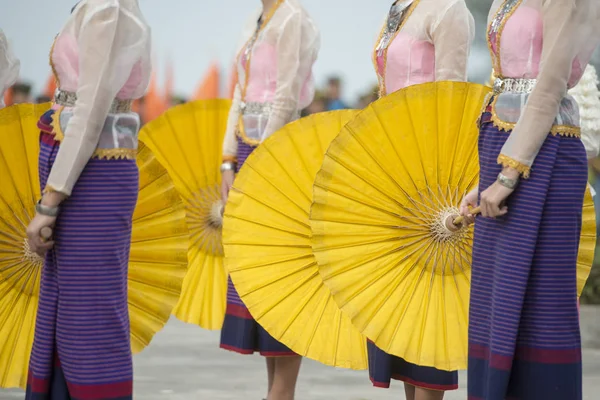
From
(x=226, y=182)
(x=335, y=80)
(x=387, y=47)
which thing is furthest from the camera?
(x=335, y=80)

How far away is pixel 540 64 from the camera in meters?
3.01

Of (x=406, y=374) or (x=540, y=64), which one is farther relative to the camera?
(x=406, y=374)

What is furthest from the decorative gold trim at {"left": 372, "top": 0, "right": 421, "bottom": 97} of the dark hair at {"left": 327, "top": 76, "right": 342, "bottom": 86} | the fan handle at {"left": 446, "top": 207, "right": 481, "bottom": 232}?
the dark hair at {"left": 327, "top": 76, "right": 342, "bottom": 86}

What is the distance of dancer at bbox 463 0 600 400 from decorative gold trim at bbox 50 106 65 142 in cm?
119

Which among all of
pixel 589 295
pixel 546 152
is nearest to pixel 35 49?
pixel 589 295

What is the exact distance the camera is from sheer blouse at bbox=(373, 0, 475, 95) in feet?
12.6

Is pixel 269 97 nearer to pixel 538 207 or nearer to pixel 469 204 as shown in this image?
pixel 469 204

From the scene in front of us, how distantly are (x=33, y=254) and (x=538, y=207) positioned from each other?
67.0 inches

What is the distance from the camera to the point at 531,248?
301 cm

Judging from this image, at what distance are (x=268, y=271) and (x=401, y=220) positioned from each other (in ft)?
2.56

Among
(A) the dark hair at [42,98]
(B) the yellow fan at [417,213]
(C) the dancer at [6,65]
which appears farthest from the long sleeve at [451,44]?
(A) the dark hair at [42,98]

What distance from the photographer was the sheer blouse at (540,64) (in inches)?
116

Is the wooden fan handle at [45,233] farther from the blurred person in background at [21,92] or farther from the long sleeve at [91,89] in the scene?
the blurred person in background at [21,92]

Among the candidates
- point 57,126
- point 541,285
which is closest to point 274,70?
point 57,126
